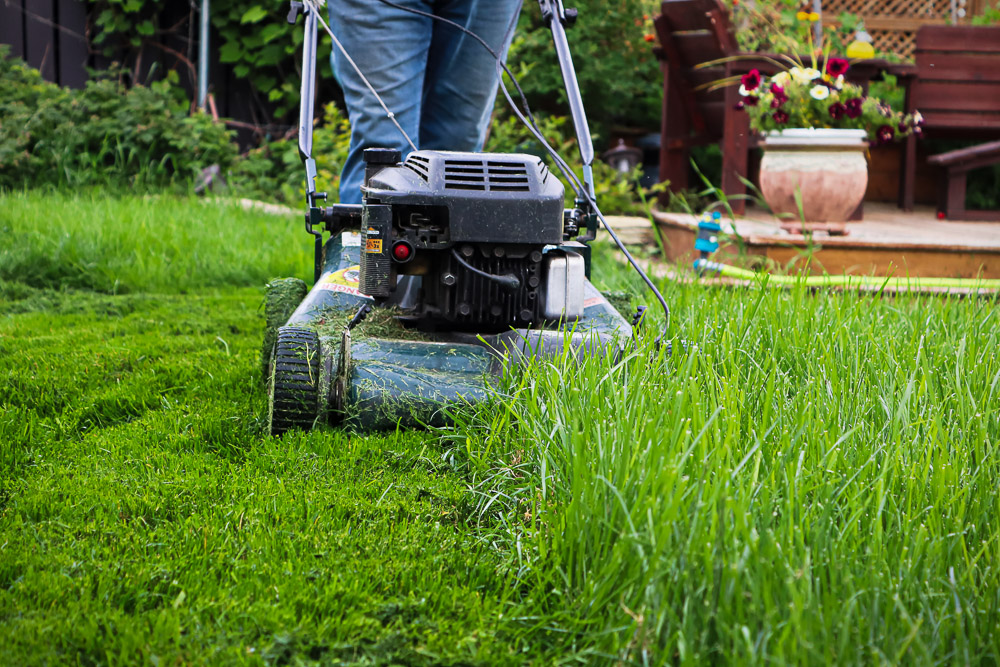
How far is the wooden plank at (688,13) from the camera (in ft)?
16.7

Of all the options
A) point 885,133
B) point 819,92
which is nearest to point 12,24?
point 819,92

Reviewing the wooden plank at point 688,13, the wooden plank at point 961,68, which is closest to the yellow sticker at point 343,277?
the wooden plank at point 688,13

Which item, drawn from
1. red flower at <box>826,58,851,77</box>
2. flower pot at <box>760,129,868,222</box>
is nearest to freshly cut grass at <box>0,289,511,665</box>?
flower pot at <box>760,129,868,222</box>

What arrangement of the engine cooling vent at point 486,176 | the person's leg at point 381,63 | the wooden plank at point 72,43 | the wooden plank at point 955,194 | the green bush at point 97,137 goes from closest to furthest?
the engine cooling vent at point 486,176, the person's leg at point 381,63, the green bush at point 97,137, the wooden plank at point 955,194, the wooden plank at point 72,43

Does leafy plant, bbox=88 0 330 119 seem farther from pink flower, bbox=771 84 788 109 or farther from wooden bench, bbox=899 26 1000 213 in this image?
wooden bench, bbox=899 26 1000 213

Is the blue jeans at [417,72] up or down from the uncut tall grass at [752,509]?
up

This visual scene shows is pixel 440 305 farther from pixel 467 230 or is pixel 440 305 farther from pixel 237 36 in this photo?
pixel 237 36

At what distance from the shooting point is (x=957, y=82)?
5984 millimetres

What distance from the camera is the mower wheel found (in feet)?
6.12

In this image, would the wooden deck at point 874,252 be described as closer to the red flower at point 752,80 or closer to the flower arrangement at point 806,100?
the flower arrangement at point 806,100

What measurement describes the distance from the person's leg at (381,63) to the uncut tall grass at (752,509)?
0.94 m

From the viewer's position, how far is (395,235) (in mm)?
1997

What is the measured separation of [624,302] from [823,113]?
6.95 feet

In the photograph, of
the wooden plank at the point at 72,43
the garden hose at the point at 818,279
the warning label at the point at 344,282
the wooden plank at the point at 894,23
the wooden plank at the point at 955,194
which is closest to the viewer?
the warning label at the point at 344,282
